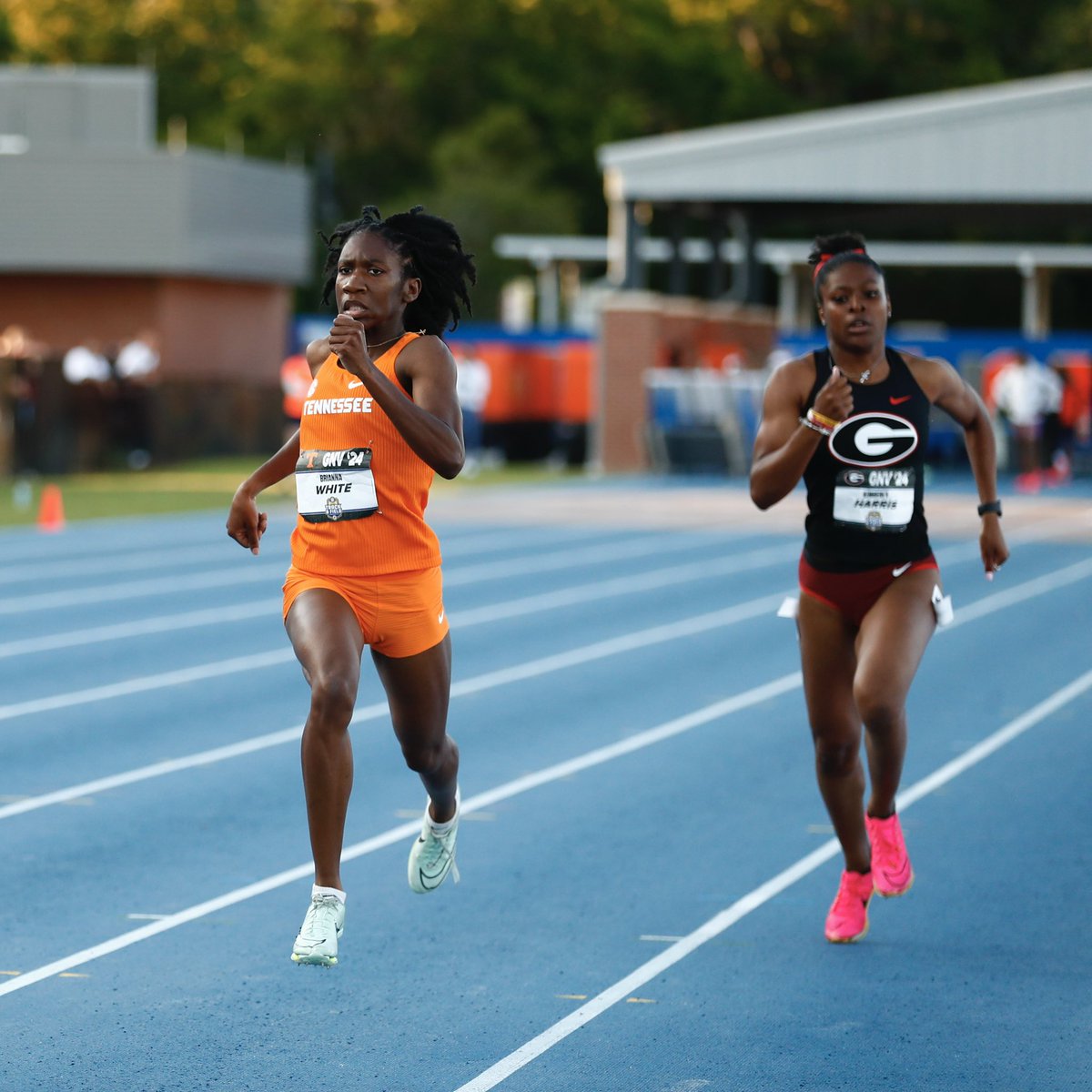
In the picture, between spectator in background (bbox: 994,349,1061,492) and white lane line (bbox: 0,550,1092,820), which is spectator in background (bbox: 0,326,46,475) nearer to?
spectator in background (bbox: 994,349,1061,492)

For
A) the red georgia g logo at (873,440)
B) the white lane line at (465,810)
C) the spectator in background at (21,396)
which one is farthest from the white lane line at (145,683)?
the spectator in background at (21,396)

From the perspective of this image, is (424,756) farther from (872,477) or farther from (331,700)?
(872,477)

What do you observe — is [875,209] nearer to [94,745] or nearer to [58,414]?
[58,414]

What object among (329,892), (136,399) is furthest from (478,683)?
(136,399)

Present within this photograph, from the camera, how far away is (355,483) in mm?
5668

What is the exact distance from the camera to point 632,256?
119 feet

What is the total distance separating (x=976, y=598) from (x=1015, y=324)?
1935 inches

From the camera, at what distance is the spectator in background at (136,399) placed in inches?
1283

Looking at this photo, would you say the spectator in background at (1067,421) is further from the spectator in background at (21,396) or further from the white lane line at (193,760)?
the white lane line at (193,760)

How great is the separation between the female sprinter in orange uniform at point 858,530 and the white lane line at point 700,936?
0.39 m

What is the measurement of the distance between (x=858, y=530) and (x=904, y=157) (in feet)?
93.8

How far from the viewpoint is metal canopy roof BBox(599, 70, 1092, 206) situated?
32781 mm

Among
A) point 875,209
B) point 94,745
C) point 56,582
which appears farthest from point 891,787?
point 875,209

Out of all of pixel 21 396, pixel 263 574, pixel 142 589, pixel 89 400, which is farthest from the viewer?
pixel 89 400
